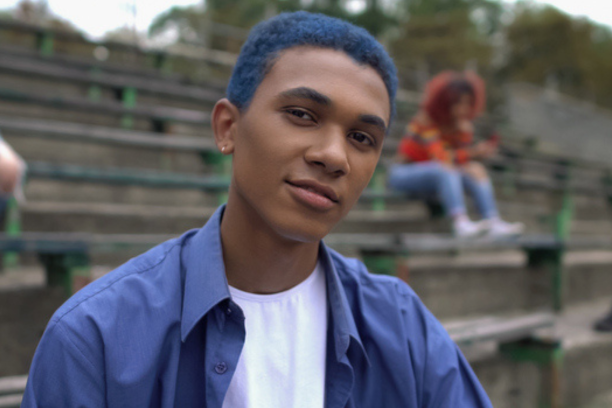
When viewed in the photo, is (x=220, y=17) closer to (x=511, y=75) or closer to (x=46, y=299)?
(x=511, y=75)

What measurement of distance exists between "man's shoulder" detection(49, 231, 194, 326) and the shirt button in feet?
0.48

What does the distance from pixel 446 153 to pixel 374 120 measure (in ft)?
9.63

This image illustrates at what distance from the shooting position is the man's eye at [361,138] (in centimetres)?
110

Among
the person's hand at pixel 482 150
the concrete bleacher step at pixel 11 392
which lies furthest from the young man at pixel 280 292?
the person's hand at pixel 482 150

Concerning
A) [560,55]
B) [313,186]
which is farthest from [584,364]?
[560,55]

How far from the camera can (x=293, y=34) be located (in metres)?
1.11

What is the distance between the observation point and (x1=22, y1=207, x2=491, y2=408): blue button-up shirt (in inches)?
35.3

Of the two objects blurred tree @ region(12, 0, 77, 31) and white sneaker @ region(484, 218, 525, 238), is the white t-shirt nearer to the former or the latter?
white sneaker @ region(484, 218, 525, 238)

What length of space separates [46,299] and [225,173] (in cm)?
190

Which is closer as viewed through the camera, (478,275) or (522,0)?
(478,275)

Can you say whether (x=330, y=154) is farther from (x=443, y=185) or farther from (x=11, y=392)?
(x=443, y=185)

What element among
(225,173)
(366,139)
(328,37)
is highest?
(328,37)

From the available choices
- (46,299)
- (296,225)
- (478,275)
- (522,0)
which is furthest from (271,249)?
(522,0)

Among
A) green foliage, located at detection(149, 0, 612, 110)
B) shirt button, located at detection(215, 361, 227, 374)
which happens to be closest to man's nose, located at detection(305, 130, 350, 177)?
shirt button, located at detection(215, 361, 227, 374)
